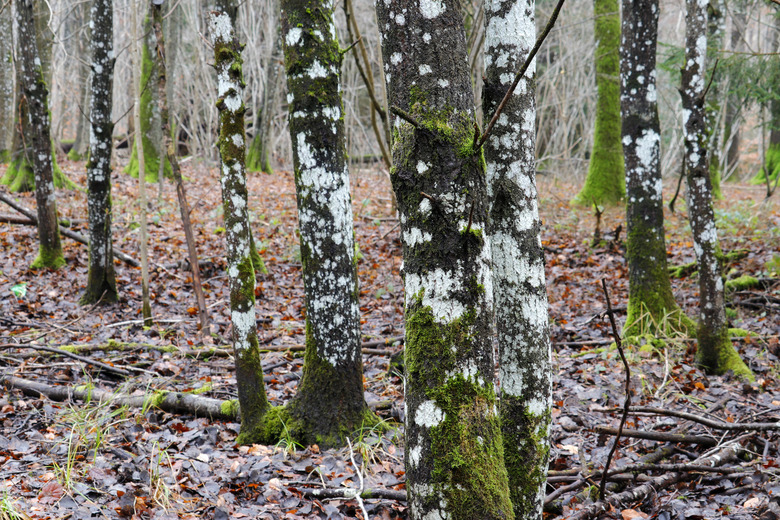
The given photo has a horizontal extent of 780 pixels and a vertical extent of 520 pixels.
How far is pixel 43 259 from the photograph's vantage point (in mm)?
8891

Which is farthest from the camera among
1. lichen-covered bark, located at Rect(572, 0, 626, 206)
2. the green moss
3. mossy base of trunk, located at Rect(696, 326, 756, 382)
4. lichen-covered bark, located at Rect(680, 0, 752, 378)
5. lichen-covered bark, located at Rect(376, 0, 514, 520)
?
lichen-covered bark, located at Rect(572, 0, 626, 206)

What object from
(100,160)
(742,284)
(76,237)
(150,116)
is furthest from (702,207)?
(150,116)

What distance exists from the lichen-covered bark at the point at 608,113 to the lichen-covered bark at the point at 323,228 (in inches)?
362

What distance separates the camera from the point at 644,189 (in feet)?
20.5

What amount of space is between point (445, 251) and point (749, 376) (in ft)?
16.3

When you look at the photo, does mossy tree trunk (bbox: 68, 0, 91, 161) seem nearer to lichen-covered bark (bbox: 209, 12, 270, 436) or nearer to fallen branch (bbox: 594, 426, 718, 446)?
lichen-covered bark (bbox: 209, 12, 270, 436)

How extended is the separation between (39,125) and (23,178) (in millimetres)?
4994

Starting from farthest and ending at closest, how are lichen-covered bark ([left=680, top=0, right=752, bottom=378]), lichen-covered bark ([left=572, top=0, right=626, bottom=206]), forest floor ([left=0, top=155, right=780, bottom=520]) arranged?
lichen-covered bark ([left=572, top=0, right=626, bottom=206]) < lichen-covered bark ([left=680, top=0, right=752, bottom=378]) < forest floor ([left=0, top=155, right=780, bottom=520])

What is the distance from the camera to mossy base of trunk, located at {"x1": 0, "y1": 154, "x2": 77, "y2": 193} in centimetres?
1220

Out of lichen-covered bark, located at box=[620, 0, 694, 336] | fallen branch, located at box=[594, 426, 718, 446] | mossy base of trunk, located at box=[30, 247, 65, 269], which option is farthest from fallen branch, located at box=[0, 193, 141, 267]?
fallen branch, located at box=[594, 426, 718, 446]

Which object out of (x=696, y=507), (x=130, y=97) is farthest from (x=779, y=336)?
(x=130, y=97)

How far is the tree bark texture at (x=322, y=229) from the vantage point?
4.07m

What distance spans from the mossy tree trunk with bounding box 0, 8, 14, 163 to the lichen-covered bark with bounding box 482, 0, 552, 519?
16.7m

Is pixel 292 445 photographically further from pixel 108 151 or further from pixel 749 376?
pixel 108 151
